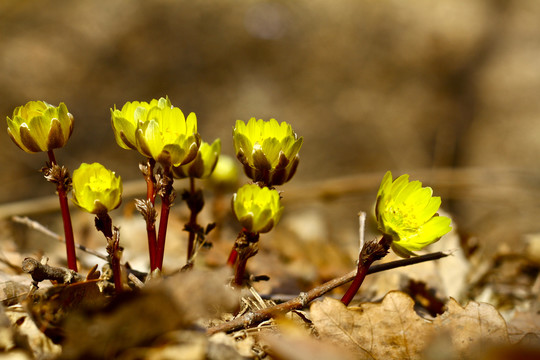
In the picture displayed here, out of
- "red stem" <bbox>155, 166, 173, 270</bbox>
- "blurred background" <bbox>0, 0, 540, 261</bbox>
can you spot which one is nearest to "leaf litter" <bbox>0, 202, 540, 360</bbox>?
"red stem" <bbox>155, 166, 173, 270</bbox>

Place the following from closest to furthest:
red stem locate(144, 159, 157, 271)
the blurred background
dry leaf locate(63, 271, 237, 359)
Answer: dry leaf locate(63, 271, 237, 359)
red stem locate(144, 159, 157, 271)
the blurred background

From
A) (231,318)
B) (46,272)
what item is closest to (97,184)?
(46,272)

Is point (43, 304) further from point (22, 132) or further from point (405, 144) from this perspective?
point (405, 144)

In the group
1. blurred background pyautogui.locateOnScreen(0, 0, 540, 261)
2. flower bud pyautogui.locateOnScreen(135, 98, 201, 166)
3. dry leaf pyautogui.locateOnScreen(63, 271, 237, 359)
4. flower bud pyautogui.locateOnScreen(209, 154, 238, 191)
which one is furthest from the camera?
blurred background pyautogui.locateOnScreen(0, 0, 540, 261)

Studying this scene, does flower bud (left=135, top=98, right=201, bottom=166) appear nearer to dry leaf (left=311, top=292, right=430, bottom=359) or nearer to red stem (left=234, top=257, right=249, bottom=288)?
red stem (left=234, top=257, right=249, bottom=288)

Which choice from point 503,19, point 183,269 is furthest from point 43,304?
point 503,19

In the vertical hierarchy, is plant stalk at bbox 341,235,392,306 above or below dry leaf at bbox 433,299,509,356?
above

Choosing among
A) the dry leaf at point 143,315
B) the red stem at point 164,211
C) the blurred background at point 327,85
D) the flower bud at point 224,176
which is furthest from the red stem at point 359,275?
the blurred background at point 327,85

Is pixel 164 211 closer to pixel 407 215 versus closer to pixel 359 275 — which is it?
pixel 359 275
